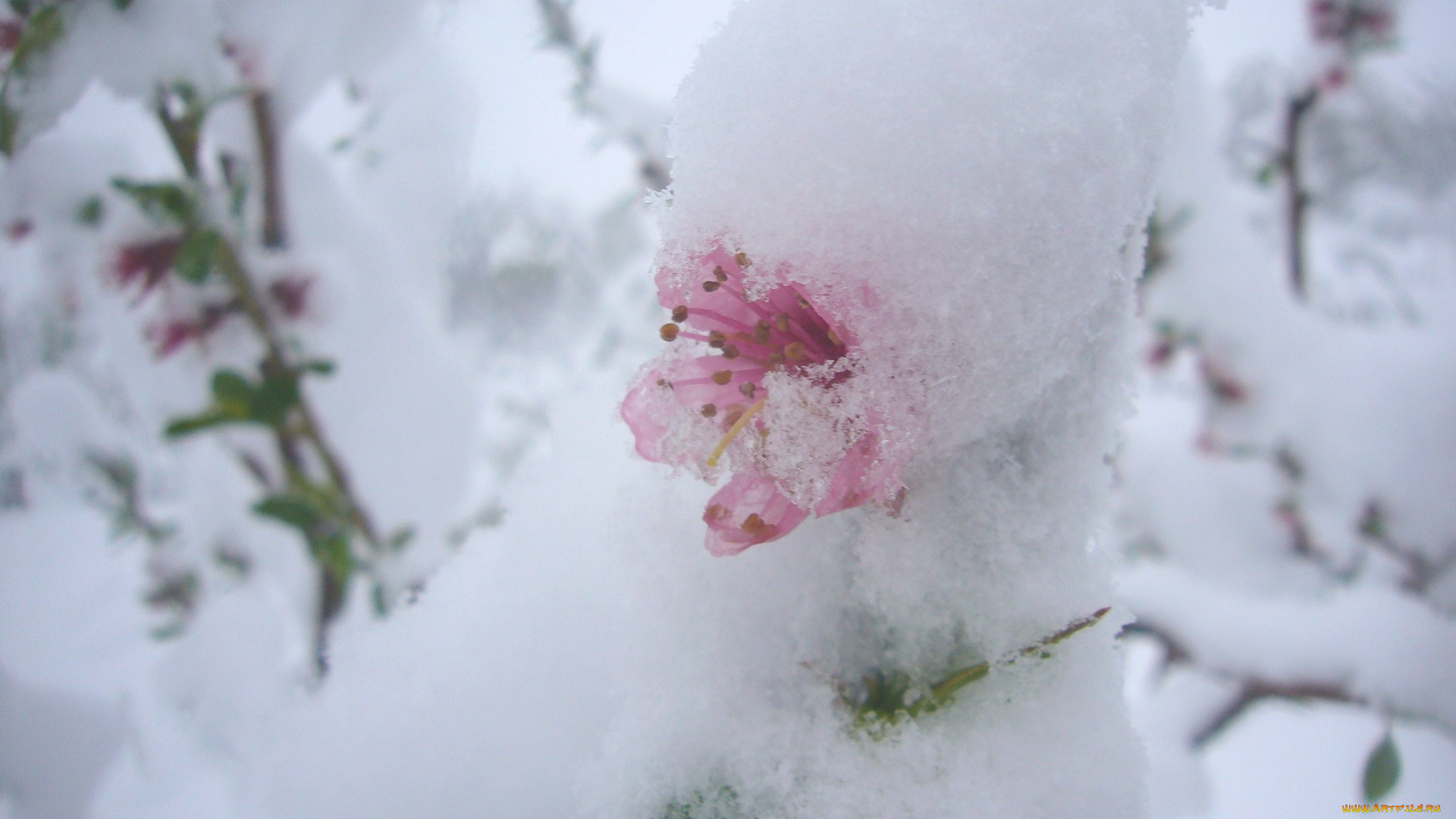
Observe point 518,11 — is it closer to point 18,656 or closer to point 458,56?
point 458,56

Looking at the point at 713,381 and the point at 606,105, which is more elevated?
the point at 606,105

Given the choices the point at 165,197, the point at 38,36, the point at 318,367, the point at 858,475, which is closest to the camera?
the point at 858,475

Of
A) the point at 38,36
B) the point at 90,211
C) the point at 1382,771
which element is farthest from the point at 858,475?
the point at 90,211

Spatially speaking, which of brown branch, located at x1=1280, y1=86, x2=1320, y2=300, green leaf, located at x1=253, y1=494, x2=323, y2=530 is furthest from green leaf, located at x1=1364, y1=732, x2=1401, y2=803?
green leaf, located at x1=253, y1=494, x2=323, y2=530

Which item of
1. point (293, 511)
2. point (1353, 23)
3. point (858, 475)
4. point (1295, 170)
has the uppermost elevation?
point (1353, 23)

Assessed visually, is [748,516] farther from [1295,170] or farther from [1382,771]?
[1295,170]

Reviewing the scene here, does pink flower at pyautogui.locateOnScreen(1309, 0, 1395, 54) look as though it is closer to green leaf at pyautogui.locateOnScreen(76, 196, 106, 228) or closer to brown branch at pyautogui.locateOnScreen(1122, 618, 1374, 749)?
brown branch at pyautogui.locateOnScreen(1122, 618, 1374, 749)

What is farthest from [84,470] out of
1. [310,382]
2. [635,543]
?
[635,543]

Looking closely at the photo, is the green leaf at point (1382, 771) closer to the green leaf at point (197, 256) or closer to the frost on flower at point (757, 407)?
the frost on flower at point (757, 407)
